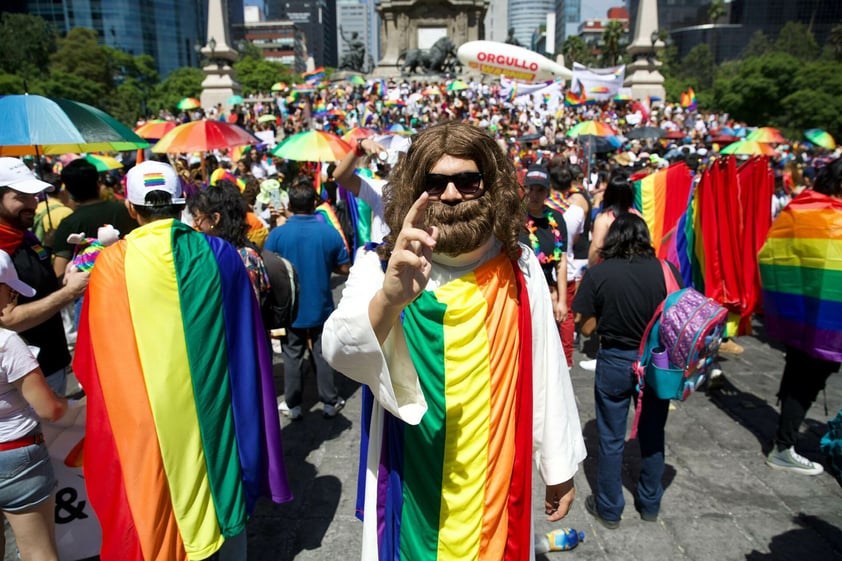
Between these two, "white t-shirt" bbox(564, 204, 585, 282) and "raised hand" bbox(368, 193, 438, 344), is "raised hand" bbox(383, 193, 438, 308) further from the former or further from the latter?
"white t-shirt" bbox(564, 204, 585, 282)

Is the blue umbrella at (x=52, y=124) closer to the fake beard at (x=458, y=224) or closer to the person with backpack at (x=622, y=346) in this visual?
the fake beard at (x=458, y=224)

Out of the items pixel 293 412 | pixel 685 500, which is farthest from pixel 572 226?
pixel 293 412

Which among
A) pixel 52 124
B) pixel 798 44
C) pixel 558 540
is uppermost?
pixel 798 44

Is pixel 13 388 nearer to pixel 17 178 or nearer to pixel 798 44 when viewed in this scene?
pixel 17 178

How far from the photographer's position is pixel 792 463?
3.88m

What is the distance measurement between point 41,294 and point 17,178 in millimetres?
611

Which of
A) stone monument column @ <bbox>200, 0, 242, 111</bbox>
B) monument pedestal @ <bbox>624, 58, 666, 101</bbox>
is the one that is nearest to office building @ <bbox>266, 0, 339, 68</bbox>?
stone monument column @ <bbox>200, 0, 242, 111</bbox>

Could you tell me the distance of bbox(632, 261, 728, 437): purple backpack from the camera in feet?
9.66

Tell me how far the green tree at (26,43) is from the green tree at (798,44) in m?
76.7

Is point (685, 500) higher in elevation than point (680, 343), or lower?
lower

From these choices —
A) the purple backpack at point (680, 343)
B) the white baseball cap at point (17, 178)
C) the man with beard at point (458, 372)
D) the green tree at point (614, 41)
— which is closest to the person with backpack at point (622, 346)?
the purple backpack at point (680, 343)

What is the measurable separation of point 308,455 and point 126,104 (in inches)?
2345

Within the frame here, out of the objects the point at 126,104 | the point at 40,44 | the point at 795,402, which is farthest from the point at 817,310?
the point at 40,44

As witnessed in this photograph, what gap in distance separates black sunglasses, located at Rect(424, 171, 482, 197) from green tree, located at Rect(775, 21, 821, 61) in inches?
3006
